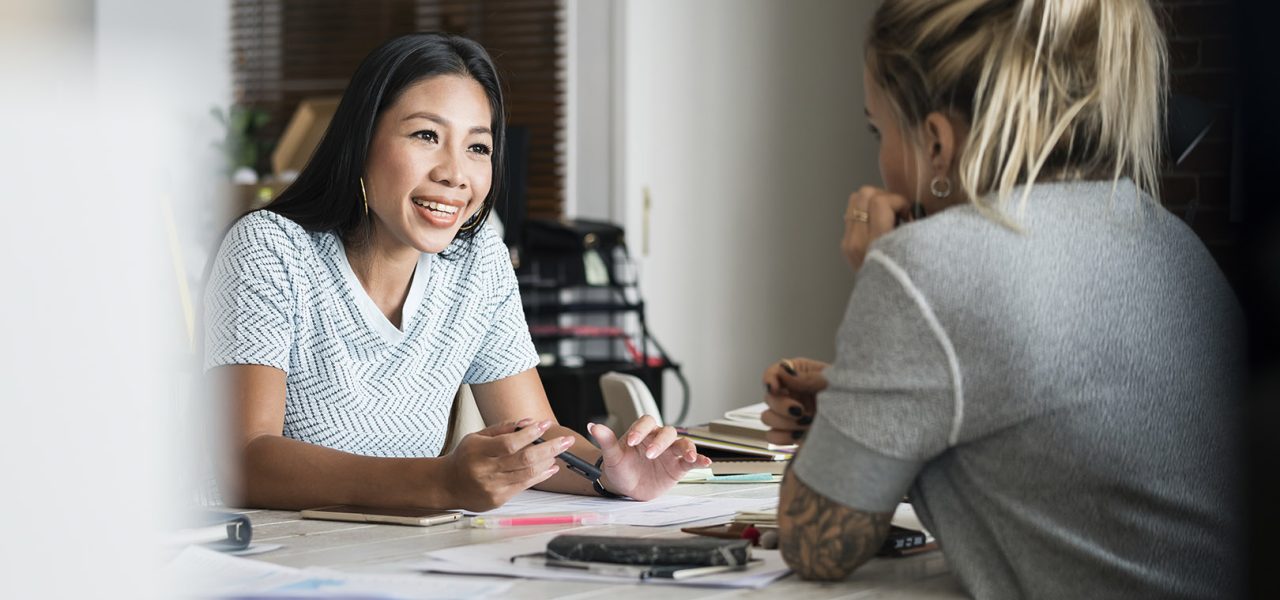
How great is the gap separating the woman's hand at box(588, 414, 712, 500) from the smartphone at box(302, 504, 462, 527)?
20 centimetres

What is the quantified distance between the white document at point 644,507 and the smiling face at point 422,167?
1.46ft

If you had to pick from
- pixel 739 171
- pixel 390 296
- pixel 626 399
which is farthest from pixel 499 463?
pixel 739 171

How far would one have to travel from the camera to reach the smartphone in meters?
1.32

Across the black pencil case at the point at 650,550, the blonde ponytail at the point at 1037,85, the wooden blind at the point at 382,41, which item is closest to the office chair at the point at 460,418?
the black pencil case at the point at 650,550

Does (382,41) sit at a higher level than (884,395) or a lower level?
higher

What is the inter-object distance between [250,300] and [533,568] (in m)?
0.72

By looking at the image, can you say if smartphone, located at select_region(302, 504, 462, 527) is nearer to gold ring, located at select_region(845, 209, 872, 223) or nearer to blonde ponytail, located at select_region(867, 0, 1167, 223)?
gold ring, located at select_region(845, 209, 872, 223)

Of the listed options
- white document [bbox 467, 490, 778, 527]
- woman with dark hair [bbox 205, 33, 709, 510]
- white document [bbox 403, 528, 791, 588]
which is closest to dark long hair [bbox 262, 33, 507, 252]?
woman with dark hair [bbox 205, 33, 709, 510]

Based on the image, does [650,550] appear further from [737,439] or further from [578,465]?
[737,439]

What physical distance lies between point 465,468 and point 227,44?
4882 mm

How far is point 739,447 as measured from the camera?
1855 mm

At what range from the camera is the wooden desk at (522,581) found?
993 mm

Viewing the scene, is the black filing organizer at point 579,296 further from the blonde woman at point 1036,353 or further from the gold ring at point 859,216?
the blonde woman at point 1036,353

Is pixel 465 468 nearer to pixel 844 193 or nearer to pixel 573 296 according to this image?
pixel 573 296
